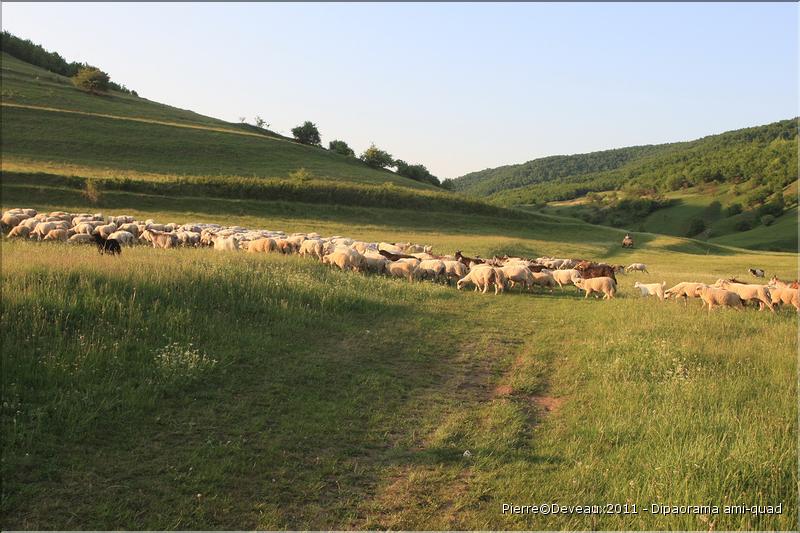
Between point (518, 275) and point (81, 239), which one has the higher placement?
point (81, 239)

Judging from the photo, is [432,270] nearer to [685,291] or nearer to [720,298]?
[685,291]

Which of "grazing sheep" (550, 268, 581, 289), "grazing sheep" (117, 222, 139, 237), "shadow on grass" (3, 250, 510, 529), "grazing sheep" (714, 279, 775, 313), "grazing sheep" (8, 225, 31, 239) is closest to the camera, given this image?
"shadow on grass" (3, 250, 510, 529)

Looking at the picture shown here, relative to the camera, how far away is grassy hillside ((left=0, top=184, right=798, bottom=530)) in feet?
15.8

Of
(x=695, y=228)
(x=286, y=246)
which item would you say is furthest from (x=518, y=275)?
(x=695, y=228)

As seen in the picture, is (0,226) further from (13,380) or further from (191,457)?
(191,457)

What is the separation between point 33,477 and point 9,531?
68cm

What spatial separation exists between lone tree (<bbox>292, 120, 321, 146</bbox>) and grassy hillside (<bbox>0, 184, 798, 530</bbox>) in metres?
101

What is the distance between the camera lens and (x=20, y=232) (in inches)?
951

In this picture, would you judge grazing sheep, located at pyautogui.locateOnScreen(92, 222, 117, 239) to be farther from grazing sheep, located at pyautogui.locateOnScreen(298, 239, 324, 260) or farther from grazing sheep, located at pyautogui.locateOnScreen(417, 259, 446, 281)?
grazing sheep, located at pyautogui.locateOnScreen(417, 259, 446, 281)

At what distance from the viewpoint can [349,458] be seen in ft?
19.1

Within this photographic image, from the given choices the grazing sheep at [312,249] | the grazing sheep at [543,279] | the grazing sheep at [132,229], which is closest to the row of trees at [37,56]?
the grazing sheep at [132,229]

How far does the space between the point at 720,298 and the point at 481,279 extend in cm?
769

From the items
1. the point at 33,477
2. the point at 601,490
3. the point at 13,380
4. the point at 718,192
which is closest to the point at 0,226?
the point at 13,380

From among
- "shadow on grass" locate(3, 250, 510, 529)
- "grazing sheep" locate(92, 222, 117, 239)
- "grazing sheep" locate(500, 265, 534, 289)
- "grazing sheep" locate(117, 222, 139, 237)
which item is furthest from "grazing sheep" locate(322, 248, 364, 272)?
"grazing sheep" locate(117, 222, 139, 237)
